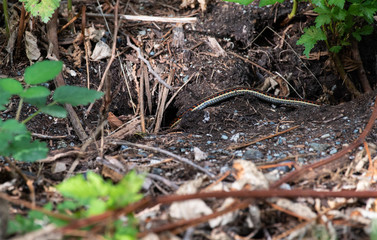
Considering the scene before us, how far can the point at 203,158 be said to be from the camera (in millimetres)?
3102

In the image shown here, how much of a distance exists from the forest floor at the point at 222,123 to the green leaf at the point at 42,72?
68 cm

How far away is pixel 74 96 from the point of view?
7.97ft

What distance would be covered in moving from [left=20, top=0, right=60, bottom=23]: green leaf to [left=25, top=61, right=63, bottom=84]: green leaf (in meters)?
1.66

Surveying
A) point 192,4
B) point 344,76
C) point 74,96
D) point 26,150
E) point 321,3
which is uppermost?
point 321,3

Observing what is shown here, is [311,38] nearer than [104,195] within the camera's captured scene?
No

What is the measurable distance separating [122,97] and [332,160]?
2.86 metres

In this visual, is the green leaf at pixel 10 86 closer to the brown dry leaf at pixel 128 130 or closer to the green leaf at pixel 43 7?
the brown dry leaf at pixel 128 130

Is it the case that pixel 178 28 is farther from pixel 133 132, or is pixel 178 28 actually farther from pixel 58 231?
pixel 58 231

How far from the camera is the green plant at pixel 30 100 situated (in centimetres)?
219

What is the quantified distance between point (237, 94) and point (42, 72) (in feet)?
9.59

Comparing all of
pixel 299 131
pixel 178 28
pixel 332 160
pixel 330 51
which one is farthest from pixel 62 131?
pixel 330 51

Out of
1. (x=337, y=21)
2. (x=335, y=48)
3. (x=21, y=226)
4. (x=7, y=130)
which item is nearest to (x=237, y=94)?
(x=335, y=48)

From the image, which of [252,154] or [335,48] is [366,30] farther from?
[252,154]

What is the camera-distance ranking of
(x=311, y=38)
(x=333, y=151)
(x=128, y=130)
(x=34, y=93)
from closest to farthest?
(x=34, y=93) < (x=333, y=151) < (x=128, y=130) < (x=311, y=38)
